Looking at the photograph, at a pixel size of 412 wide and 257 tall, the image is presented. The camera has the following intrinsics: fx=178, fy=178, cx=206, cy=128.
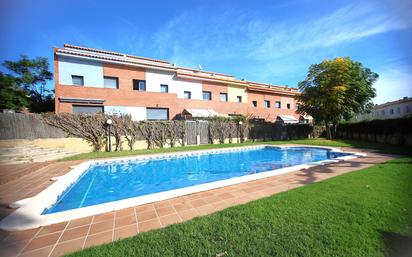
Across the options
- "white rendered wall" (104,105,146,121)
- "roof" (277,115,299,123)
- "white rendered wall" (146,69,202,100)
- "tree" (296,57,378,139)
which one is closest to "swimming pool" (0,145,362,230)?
"tree" (296,57,378,139)

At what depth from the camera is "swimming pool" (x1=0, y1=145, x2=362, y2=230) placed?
4266 millimetres

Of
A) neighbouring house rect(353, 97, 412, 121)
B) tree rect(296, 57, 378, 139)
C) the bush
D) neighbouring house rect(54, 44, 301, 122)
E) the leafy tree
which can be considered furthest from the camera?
tree rect(296, 57, 378, 139)

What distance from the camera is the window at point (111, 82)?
2035 cm

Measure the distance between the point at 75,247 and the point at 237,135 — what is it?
73.5 ft

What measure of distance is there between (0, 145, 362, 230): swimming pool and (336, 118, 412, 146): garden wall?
25.5 feet

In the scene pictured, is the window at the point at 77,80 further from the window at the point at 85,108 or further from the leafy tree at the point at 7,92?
the leafy tree at the point at 7,92

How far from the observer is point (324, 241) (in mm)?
2838

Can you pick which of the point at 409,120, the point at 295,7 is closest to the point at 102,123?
the point at 295,7

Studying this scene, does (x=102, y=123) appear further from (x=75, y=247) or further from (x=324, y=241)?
(x=324, y=241)

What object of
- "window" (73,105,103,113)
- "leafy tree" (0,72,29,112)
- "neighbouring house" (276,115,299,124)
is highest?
"window" (73,105,103,113)

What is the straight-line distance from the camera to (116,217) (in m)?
3.98

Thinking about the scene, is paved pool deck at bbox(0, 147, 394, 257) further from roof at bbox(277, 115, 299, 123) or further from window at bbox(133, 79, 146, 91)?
roof at bbox(277, 115, 299, 123)

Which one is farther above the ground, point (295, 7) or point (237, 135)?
point (295, 7)

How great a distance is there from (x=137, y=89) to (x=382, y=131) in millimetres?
28216
